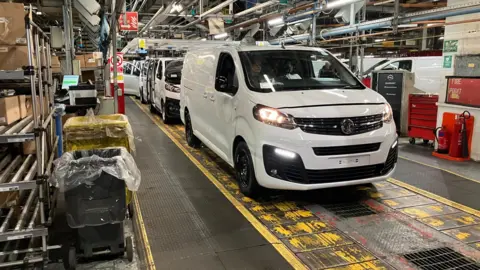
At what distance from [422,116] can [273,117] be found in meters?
5.37

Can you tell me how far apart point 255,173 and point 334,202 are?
1139 mm

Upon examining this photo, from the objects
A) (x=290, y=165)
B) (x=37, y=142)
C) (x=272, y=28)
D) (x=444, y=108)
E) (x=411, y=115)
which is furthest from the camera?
(x=272, y=28)

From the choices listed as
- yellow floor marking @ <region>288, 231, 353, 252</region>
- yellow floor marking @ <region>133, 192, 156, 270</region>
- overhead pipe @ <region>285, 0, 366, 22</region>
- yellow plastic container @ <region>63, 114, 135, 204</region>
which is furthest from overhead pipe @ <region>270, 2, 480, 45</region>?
yellow floor marking @ <region>133, 192, 156, 270</region>

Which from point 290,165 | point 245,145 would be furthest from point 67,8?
point 290,165

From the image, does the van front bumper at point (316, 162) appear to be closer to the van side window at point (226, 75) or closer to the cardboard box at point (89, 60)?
the van side window at point (226, 75)

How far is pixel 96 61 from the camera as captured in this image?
1252cm

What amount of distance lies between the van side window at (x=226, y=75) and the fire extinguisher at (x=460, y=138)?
4.44 m

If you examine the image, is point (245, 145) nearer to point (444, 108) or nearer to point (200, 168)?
point (200, 168)

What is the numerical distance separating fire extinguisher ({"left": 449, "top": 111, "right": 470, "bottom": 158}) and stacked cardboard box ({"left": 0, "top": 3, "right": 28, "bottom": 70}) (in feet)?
22.8

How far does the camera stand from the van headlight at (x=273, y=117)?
14.4 ft

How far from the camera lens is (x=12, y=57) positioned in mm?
3633

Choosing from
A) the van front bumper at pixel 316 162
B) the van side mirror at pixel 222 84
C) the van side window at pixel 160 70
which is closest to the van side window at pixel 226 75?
the van side mirror at pixel 222 84

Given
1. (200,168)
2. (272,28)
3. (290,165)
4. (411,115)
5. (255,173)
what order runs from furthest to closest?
(272,28) < (411,115) < (200,168) < (255,173) < (290,165)

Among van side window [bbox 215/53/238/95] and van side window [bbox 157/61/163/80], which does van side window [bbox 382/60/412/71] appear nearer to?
van side window [bbox 157/61/163/80]
